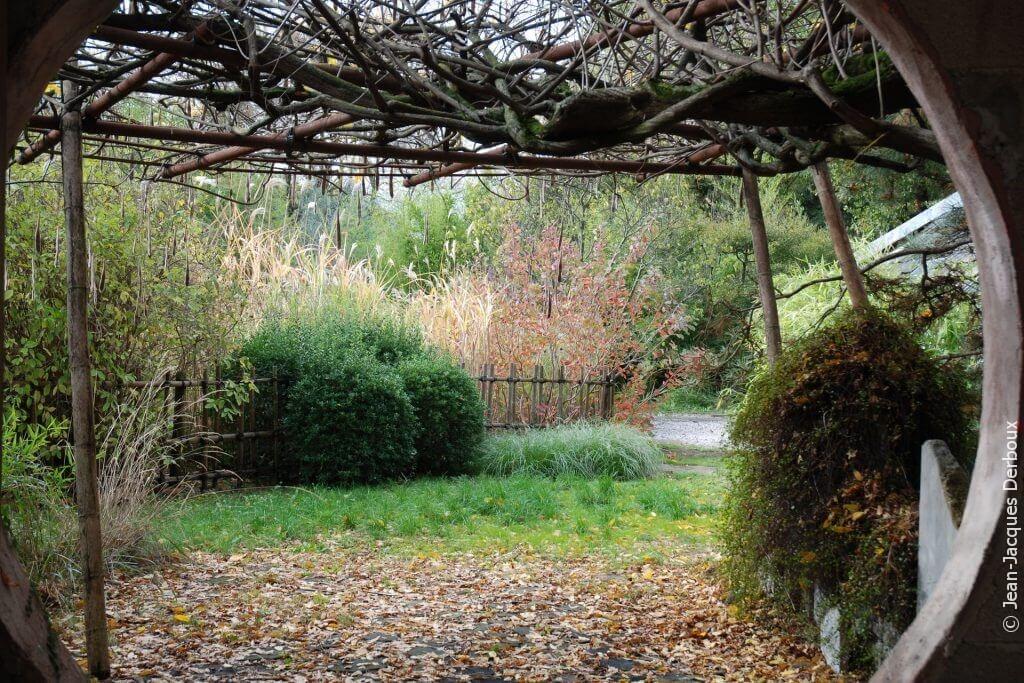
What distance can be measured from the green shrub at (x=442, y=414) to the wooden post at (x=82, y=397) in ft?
17.9

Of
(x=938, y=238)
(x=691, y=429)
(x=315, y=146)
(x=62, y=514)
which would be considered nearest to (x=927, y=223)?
(x=938, y=238)

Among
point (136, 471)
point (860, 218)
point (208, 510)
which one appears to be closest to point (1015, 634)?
point (136, 471)

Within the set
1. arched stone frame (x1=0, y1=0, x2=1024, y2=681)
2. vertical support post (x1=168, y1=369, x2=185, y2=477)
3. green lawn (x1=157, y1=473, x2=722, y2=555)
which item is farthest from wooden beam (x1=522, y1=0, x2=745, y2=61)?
vertical support post (x1=168, y1=369, x2=185, y2=477)

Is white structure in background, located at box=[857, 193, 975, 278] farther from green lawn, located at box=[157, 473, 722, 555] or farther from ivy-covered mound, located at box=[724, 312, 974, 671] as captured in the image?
green lawn, located at box=[157, 473, 722, 555]

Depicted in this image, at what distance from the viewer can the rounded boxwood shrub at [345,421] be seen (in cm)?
820

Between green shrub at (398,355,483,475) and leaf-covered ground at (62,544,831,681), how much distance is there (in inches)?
123

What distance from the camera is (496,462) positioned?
9.15 meters

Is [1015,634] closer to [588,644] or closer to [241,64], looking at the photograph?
[588,644]

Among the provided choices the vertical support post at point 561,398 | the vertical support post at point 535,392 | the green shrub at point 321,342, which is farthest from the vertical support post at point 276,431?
the vertical support post at point 561,398

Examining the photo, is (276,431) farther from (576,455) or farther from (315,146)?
(315,146)

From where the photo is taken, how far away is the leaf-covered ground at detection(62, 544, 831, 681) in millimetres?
3748

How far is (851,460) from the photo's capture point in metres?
3.64

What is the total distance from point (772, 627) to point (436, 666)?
5.46ft

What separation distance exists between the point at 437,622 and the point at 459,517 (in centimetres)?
246
